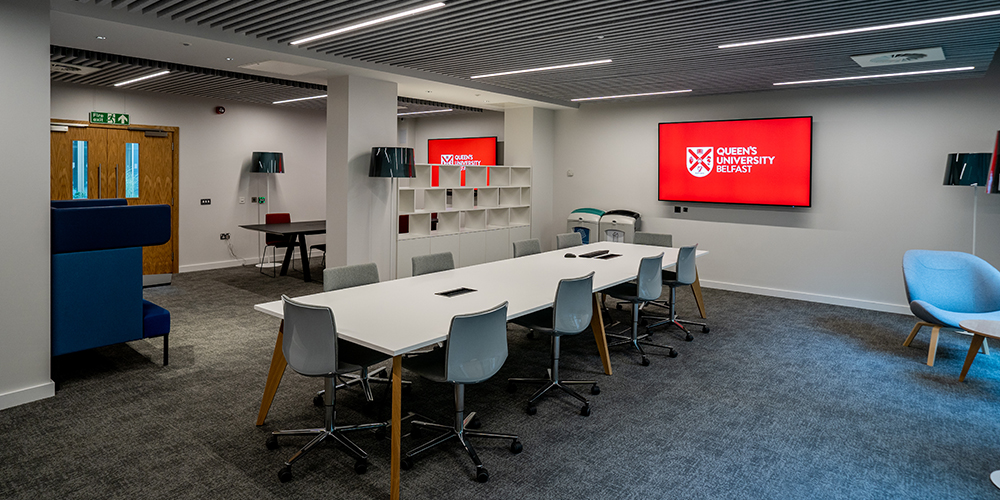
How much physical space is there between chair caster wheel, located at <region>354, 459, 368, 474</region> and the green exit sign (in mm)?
7591

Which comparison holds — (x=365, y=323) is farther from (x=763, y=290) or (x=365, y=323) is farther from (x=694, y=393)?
(x=763, y=290)

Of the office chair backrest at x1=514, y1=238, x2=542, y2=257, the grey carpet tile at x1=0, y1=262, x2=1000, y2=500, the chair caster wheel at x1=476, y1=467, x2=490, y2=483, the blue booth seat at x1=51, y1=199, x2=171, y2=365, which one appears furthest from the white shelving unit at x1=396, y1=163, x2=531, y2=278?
the chair caster wheel at x1=476, y1=467, x2=490, y2=483

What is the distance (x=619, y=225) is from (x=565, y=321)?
530 cm

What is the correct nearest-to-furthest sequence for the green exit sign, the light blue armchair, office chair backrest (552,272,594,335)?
office chair backrest (552,272,594,335), the light blue armchair, the green exit sign

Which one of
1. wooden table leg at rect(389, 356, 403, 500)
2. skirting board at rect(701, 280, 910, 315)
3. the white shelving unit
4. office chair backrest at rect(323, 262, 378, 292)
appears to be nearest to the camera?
wooden table leg at rect(389, 356, 403, 500)

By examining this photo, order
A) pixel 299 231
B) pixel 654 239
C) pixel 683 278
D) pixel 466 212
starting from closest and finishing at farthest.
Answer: pixel 683 278 → pixel 654 239 → pixel 299 231 → pixel 466 212

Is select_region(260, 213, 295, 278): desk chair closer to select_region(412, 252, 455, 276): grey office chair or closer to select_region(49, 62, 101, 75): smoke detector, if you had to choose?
select_region(49, 62, 101, 75): smoke detector

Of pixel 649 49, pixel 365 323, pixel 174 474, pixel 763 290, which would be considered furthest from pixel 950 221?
pixel 174 474

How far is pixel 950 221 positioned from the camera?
22.8 feet

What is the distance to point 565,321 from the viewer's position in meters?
4.05

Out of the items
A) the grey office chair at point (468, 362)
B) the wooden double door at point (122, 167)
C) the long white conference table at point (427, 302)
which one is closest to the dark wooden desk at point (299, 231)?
the wooden double door at point (122, 167)

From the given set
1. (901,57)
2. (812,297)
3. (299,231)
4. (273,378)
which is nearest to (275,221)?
(299,231)

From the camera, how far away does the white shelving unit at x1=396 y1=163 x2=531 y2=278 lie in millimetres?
7938

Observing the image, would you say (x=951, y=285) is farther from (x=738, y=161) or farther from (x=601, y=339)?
(x=601, y=339)
